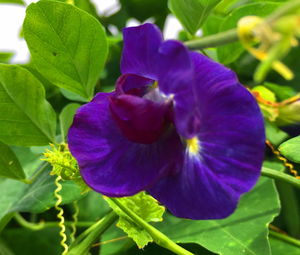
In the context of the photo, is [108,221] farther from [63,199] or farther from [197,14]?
[197,14]

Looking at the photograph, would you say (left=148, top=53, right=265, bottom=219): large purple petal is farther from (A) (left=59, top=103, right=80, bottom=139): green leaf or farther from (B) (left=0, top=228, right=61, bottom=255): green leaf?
(B) (left=0, top=228, right=61, bottom=255): green leaf

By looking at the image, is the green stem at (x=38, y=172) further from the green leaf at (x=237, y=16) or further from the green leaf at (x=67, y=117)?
the green leaf at (x=237, y=16)

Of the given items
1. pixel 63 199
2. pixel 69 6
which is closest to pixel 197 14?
pixel 69 6

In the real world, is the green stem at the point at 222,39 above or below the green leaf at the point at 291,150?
above

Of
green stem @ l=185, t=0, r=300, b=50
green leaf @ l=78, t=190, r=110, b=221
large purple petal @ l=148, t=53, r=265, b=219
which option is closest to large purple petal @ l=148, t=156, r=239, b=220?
large purple petal @ l=148, t=53, r=265, b=219

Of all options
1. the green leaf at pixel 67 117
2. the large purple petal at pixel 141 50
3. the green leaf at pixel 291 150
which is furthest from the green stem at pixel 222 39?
the green leaf at pixel 67 117

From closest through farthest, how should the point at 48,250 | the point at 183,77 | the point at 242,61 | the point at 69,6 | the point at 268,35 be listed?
the point at 268,35 → the point at 183,77 → the point at 69,6 → the point at 48,250 → the point at 242,61

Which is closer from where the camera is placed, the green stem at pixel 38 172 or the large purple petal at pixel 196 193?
the large purple petal at pixel 196 193

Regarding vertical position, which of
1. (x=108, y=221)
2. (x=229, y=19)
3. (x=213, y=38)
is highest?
(x=213, y=38)
